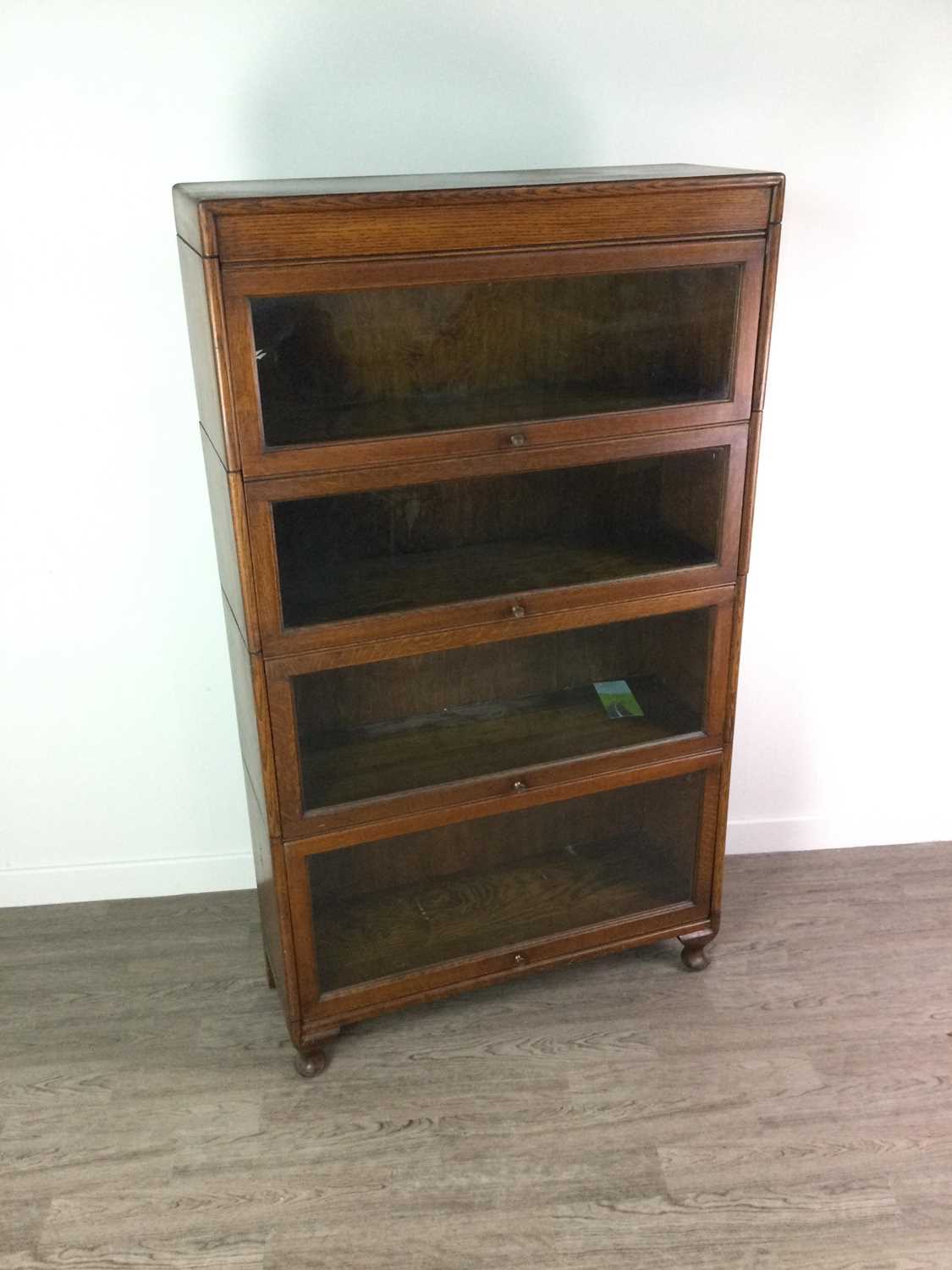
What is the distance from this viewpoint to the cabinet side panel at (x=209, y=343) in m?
1.09

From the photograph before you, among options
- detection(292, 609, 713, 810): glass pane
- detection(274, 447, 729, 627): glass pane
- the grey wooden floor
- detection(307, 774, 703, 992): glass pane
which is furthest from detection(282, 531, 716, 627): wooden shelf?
the grey wooden floor

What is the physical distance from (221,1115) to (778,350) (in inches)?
51.5

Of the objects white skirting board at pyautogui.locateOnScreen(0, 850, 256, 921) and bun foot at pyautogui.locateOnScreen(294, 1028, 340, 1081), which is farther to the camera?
white skirting board at pyautogui.locateOnScreen(0, 850, 256, 921)

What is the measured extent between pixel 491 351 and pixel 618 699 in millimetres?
523

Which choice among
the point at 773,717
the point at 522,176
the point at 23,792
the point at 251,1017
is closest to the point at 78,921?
the point at 23,792

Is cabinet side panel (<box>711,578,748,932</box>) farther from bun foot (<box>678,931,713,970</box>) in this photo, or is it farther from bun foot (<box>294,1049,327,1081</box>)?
bun foot (<box>294,1049,327,1081</box>)

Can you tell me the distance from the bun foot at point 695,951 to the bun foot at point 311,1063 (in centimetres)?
55

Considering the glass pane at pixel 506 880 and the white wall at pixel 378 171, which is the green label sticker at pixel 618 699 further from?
the white wall at pixel 378 171

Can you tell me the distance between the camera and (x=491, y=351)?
4.28 ft

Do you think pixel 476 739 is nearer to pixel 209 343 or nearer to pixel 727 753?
pixel 727 753

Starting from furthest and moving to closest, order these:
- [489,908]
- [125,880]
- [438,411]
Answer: [125,880]
[489,908]
[438,411]

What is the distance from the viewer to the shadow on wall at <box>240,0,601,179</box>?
1383 mm

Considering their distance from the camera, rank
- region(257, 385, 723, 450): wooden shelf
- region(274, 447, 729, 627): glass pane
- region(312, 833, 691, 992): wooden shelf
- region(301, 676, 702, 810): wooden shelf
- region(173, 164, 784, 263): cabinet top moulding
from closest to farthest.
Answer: region(173, 164, 784, 263): cabinet top moulding
region(257, 385, 723, 450): wooden shelf
region(274, 447, 729, 627): glass pane
region(301, 676, 702, 810): wooden shelf
region(312, 833, 691, 992): wooden shelf

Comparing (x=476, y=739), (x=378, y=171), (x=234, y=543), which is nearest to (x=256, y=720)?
(x=234, y=543)
